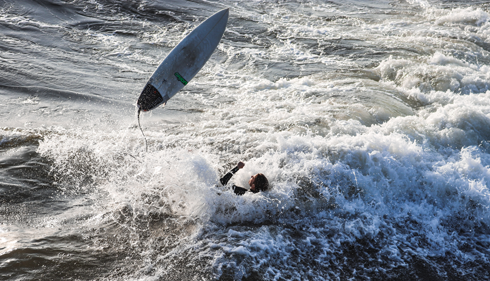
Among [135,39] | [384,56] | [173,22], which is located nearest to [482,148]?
[384,56]

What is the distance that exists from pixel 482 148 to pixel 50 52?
38.7ft

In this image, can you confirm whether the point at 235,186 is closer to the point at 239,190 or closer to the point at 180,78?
the point at 239,190

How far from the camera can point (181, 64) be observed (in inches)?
242

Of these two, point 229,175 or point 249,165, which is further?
point 249,165

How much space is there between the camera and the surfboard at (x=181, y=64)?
587 centimetres

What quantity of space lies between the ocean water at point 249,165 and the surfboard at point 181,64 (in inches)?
42.7

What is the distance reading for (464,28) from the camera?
13.9 metres

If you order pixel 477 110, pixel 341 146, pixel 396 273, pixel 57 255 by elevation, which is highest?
pixel 477 110

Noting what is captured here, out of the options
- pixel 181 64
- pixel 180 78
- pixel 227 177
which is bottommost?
pixel 227 177

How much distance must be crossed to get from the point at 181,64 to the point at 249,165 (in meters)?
2.17

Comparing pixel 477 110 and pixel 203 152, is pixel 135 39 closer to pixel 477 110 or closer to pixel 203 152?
pixel 203 152

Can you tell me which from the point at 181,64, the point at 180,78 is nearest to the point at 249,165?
the point at 180,78

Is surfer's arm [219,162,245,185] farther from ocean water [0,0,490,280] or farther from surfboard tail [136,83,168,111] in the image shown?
surfboard tail [136,83,168,111]

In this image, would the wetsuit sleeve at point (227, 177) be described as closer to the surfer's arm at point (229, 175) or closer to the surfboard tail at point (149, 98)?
the surfer's arm at point (229, 175)
